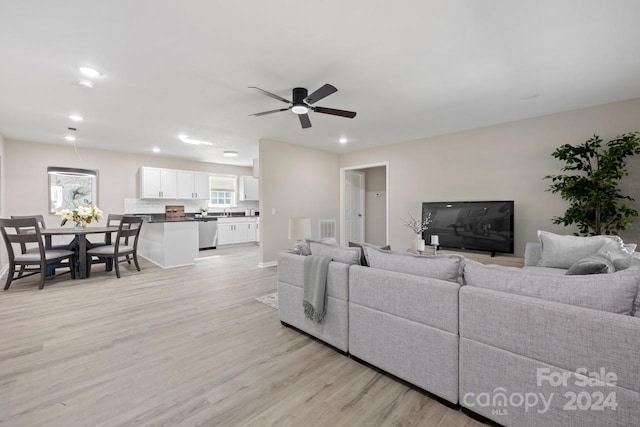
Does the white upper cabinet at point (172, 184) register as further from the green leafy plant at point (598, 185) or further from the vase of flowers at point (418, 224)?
the green leafy plant at point (598, 185)

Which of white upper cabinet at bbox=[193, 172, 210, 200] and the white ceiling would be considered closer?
the white ceiling

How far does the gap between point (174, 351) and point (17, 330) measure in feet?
5.73

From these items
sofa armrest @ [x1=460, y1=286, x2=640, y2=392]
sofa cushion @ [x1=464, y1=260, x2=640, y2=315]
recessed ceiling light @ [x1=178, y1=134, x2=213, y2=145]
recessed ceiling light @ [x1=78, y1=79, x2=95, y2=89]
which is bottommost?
sofa armrest @ [x1=460, y1=286, x2=640, y2=392]

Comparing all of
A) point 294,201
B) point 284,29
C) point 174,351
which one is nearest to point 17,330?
point 174,351

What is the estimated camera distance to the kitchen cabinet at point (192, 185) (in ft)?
24.5

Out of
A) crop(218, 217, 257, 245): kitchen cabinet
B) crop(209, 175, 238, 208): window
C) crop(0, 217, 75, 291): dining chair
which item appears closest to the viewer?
crop(0, 217, 75, 291): dining chair

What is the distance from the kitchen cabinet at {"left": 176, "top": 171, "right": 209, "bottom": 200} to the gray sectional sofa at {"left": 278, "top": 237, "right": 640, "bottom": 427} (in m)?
6.74

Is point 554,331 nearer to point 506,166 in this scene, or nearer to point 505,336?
point 505,336

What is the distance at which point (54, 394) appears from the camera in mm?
1773

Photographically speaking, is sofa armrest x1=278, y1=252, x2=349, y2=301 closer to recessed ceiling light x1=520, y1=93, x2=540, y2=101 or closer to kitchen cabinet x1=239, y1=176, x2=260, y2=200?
recessed ceiling light x1=520, y1=93, x2=540, y2=101

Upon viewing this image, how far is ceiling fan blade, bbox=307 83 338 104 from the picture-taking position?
2.56 m

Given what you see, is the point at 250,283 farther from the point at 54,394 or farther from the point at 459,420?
the point at 459,420

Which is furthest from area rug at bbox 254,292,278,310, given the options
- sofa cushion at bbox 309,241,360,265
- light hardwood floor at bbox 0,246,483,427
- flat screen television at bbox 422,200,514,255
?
flat screen television at bbox 422,200,514,255

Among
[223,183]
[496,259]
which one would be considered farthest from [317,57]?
[223,183]
